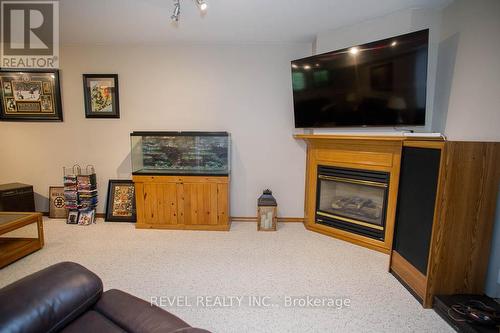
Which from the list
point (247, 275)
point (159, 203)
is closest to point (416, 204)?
point (247, 275)

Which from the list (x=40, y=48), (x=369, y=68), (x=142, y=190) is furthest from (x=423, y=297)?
(x=40, y=48)

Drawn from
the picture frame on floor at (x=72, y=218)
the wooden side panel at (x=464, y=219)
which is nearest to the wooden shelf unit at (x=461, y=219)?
the wooden side panel at (x=464, y=219)

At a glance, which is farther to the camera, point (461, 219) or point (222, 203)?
point (222, 203)

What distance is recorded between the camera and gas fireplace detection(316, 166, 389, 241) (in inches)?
105

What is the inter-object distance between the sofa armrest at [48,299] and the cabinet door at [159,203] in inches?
77.3

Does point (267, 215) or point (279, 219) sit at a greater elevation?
point (267, 215)

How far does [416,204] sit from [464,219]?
30 cm

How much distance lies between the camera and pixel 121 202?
3457 millimetres

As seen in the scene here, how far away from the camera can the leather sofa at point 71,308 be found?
88cm

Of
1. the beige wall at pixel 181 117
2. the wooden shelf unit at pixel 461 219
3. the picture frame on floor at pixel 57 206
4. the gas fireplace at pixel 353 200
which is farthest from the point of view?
the picture frame on floor at pixel 57 206

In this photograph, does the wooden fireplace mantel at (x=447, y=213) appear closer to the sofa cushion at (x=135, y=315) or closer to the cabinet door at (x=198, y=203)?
the sofa cushion at (x=135, y=315)

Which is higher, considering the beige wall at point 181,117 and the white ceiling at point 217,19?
the white ceiling at point 217,19

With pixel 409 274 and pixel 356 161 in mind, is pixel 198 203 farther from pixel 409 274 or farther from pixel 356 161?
pixel 409 274

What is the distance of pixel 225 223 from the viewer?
312 cm
